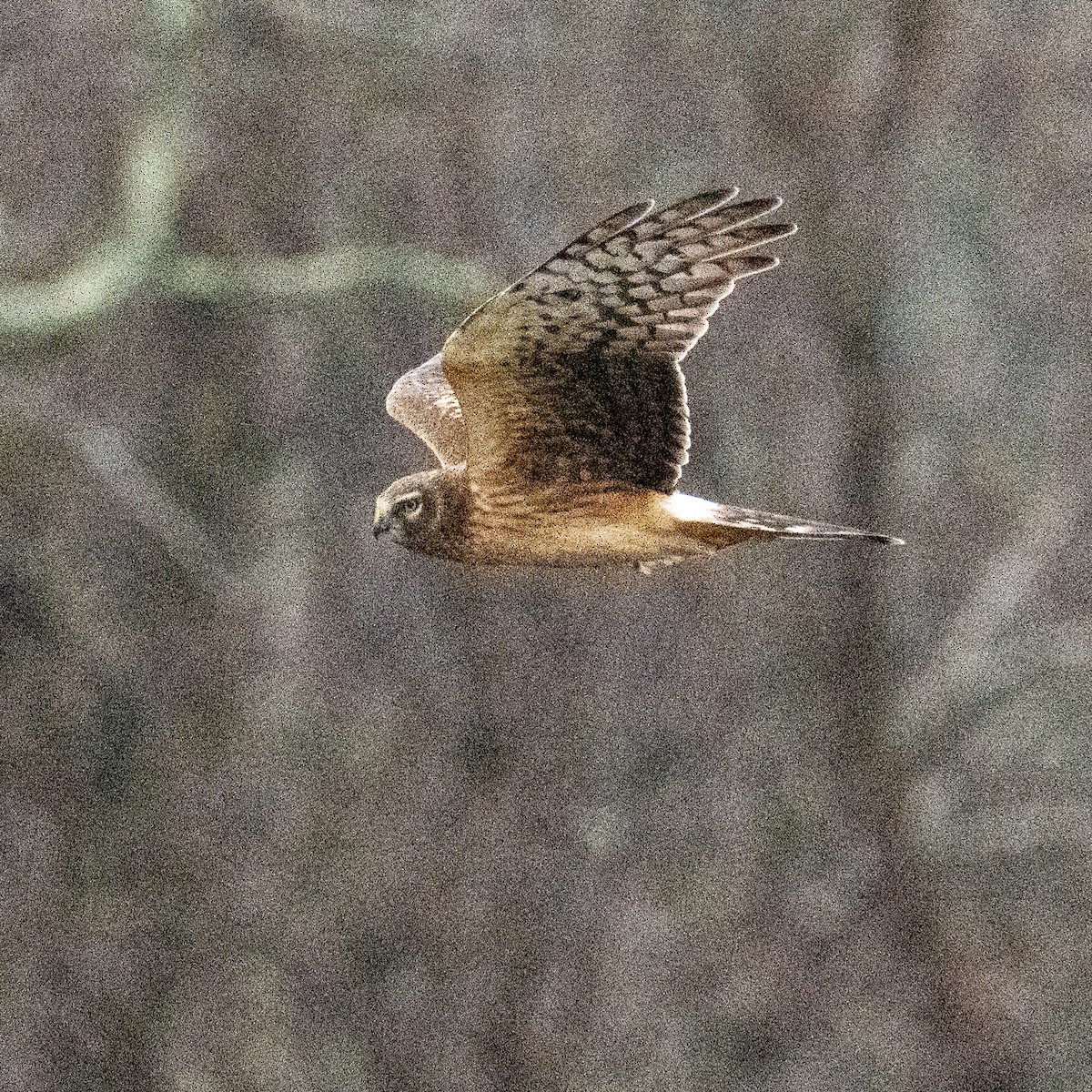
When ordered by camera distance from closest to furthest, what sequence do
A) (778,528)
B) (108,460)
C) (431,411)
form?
1. (778,528)
2. (431,411)
3. (108,460)

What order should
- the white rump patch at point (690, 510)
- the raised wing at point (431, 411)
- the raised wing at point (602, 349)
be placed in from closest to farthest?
the raised wing at point (602, 349) < the white rump patch at point (690, 510) < the raised wing at point (431, 411)

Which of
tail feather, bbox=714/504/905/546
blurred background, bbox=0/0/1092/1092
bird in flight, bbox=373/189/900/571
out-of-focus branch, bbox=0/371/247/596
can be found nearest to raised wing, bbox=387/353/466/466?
bird in flight, bbox=373/189/900/571

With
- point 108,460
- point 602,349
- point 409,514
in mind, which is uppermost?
point 602,349

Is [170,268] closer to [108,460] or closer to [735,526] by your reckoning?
[108,460]

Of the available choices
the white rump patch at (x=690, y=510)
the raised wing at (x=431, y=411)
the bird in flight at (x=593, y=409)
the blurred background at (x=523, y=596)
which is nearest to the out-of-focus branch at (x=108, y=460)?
the blurred background at (x=523, y=596)

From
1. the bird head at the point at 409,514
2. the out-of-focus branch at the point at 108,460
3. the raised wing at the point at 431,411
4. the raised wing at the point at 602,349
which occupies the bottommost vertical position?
the out-of-focus branch at the point at 108,460

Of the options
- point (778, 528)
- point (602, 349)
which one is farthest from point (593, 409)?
point (778, 528)

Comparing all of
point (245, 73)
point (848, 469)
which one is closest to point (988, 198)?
point (848, 469)

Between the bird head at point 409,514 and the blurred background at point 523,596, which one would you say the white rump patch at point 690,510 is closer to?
the bird head at point 409,514

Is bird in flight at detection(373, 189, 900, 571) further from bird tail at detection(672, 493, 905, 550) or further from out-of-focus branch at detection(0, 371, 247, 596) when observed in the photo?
out-of-focus branch at detection(0, 371, 247, 596)
